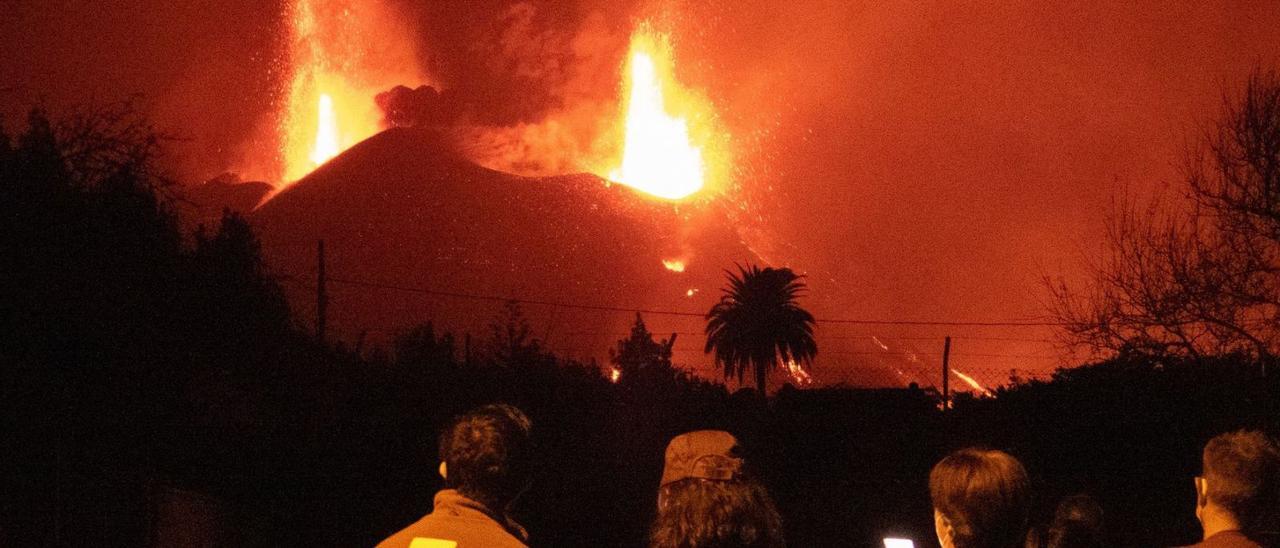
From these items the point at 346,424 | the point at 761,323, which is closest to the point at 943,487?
the point at 346,424

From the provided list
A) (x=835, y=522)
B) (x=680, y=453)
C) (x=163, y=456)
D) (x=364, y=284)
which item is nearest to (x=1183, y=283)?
(x=835, y=522)

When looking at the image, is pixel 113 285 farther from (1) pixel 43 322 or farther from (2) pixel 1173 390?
(2) pixel 1173 390

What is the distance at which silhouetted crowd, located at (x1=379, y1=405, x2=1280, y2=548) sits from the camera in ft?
13.0

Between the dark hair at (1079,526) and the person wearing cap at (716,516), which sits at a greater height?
the person wearing cap at (716,516)

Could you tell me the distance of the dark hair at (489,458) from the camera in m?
4.44

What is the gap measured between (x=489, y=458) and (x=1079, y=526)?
13.0 feet

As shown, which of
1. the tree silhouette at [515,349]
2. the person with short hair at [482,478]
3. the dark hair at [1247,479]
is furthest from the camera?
the tree silhouette at [515,349]

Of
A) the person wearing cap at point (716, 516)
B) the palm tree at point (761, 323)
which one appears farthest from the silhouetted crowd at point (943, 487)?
the palm tree at point (761, 323)

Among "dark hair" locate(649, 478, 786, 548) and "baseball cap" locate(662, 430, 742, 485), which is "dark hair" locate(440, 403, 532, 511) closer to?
"baseball cap" locate(662, 430, 742, 485)

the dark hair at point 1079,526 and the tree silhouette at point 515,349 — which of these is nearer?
the dark hair at point 1079,526

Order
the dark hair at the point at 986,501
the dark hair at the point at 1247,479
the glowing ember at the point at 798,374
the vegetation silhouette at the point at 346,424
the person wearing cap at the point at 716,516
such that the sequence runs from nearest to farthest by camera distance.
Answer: the person wearing cap at the point at 716,516 < the dark hair at the point at 986,501 < the dark hair at the point at 1247,479 < the vegetation silhouette at the point at 346,424 < the glowing ember at the point at 798,374

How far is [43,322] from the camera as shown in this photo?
15.0 m

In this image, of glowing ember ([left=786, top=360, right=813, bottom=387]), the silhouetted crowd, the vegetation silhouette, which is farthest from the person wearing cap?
glowing ember ([left=786, top=360, right=813, bottom=387])

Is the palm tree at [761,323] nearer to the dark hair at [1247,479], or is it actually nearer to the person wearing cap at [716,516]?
the dark hair at [1247,479]
